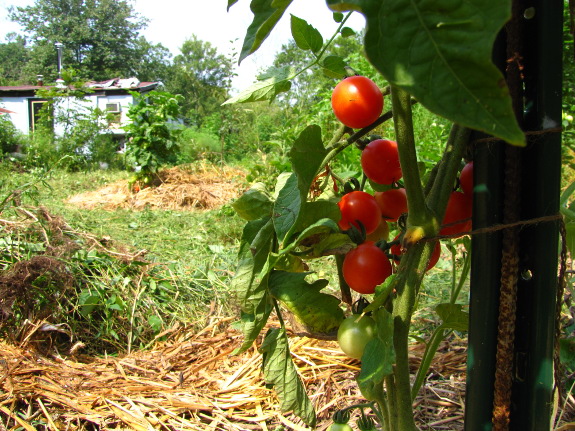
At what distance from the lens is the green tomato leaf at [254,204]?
1.98 feet

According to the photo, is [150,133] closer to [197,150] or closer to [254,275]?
[197,150]

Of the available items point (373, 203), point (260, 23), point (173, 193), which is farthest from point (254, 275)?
point (173, 193)

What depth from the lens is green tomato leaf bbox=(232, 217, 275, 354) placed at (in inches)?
22.1

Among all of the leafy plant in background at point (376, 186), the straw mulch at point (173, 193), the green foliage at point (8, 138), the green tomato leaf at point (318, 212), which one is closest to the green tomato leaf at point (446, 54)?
the leafy plant in background at point (376, 186)

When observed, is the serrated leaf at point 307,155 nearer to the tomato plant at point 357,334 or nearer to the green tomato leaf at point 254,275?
the green tomato leaf at point 254,275

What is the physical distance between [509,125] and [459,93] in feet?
0.11

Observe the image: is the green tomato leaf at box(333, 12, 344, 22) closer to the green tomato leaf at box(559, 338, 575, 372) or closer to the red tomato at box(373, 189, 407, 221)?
the red tomato at box(373, 189, 407, 221)

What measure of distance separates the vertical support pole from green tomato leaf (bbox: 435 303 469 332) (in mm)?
88

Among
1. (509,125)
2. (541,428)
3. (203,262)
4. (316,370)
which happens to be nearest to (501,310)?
(541,428)

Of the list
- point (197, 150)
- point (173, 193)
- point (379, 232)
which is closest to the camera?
point (379, 232)

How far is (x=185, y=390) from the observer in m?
1.38

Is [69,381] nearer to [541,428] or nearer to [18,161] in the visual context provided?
[541,428]

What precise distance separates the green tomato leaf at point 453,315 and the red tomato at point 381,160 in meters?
0.19

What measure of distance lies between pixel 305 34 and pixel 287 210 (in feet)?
0.74
